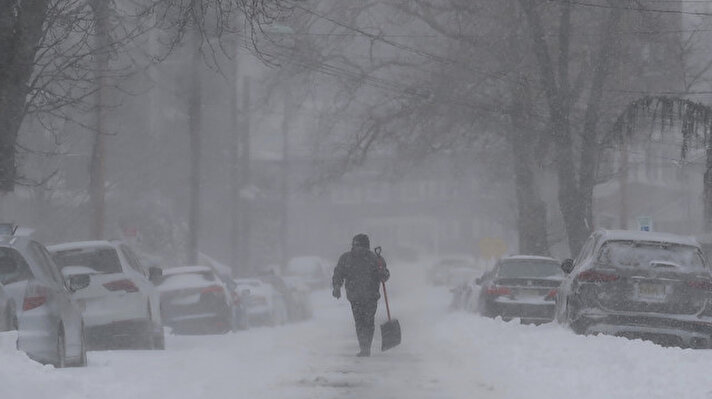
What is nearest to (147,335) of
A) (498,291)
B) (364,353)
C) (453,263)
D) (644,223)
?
(364,353)

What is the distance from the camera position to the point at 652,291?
16188mm

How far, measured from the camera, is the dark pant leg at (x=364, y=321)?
694 inches

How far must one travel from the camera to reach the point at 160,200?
49.2 m

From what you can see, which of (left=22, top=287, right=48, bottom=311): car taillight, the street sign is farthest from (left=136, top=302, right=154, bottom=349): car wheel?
the street sign

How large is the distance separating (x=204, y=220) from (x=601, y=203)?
16.8 m

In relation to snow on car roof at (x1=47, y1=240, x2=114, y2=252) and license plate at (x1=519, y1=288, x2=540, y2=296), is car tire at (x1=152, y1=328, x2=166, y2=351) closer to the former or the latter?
snow on car roof at (x1=47, y1=240, x2=114, y2=252)

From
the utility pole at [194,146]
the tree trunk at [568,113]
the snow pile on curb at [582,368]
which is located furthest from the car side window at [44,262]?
the utility pole at [194,146]

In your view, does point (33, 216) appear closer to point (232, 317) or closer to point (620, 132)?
point (232, 317)

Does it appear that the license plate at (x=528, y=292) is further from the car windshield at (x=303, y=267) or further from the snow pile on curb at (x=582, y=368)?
the car windshield at (x=303, y=267)

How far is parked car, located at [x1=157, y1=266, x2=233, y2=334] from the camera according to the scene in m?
25.4

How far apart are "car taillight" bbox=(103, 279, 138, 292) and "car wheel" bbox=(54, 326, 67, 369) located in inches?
175

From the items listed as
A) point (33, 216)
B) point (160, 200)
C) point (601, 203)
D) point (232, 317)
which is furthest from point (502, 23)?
point (601, 203)

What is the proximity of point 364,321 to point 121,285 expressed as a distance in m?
3.59

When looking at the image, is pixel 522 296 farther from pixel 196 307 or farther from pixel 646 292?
pixel 646 292
